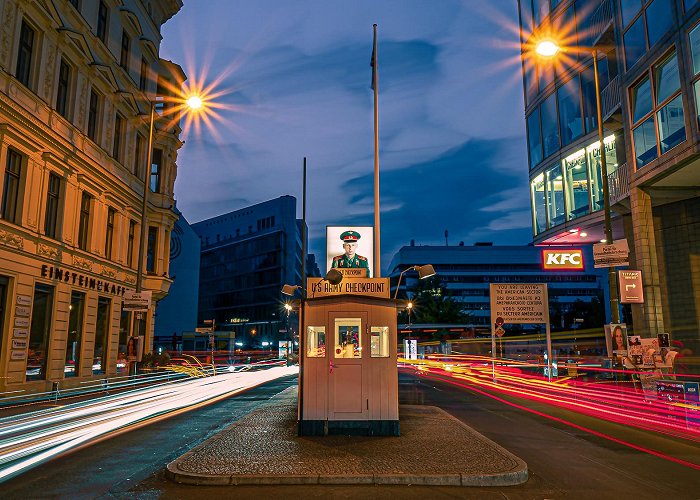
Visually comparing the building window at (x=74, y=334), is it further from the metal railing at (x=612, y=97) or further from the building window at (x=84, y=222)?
the metal railing at (x=612, y=97)

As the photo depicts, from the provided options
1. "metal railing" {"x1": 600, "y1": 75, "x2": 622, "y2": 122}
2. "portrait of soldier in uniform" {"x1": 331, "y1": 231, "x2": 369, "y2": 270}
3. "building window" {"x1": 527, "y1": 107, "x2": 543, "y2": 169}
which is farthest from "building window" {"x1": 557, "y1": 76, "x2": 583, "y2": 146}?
"portrait of soldier in uniform" {"x1": 331, "y1": 231, "x2": 369, "y2": 270}

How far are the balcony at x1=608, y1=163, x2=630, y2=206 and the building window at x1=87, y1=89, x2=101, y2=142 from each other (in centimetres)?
2286

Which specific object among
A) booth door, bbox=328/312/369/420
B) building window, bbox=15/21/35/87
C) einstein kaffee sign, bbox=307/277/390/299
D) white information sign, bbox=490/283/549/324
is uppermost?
building window, bbox=15/21/35/87

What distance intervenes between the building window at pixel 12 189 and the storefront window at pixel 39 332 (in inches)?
113

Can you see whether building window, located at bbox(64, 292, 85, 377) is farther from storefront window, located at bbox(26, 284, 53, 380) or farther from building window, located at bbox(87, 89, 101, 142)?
building window, located at bbox(87, 89, 101, 142)

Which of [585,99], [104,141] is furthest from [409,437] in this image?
[585,99]

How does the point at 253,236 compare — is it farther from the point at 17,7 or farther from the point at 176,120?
the point at 17,7

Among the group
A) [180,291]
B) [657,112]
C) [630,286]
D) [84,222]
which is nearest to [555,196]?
[657,112]

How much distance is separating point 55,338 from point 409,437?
642 inches

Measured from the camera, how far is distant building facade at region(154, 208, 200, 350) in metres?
72.9

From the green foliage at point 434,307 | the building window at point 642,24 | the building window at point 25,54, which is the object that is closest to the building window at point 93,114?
the building window at point 25,54

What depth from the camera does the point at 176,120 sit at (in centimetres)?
3431

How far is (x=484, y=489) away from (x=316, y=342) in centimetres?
520

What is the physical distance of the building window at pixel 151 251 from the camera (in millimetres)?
32031
